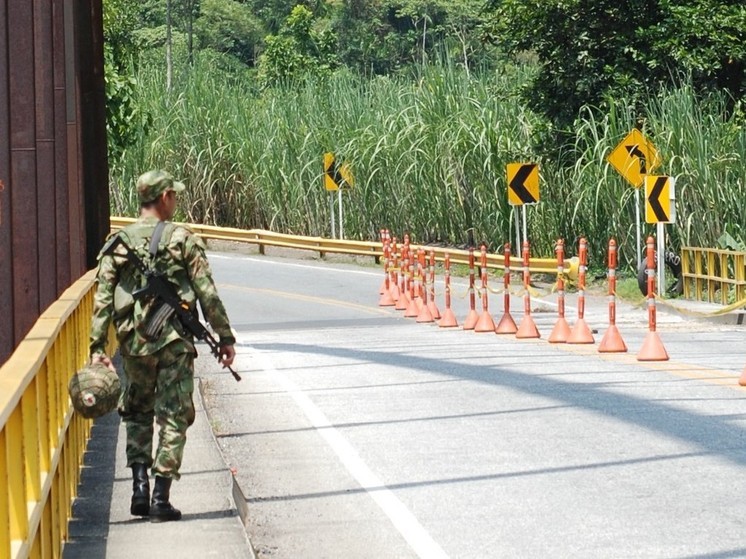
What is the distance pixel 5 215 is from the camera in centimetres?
1316

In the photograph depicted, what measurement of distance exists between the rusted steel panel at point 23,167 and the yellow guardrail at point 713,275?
13.5 metres

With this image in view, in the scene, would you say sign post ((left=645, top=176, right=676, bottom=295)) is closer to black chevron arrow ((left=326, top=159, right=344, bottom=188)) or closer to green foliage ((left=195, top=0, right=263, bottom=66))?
black chevron arrow ((left=326, top=159, right=344, bottom=188))

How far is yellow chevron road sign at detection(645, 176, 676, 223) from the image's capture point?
1025 inches

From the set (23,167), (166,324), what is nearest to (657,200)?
(23,167)

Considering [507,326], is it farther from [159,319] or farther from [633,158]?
[159,319]

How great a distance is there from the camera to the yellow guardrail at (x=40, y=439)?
4633 mm

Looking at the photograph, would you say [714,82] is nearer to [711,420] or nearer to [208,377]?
[208,377]

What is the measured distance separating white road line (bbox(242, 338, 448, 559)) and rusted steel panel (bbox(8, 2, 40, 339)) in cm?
247

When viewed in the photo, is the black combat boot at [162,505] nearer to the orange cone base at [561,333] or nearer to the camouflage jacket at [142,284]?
the camouflage jacket at [142,284]

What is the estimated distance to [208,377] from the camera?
16.3 m

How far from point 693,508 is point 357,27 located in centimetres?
7481

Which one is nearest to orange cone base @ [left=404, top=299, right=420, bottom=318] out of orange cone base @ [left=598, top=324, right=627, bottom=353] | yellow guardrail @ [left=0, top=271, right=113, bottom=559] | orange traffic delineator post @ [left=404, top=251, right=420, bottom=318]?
orange traffic delineator post @ [left=404, top=251, right=420, bottom=318]

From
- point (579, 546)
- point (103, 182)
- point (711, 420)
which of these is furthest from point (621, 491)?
point (103, 182)

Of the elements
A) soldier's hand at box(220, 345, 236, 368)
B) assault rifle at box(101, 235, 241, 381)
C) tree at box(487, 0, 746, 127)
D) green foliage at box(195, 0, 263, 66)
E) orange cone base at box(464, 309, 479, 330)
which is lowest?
orange cone base at box(464, 309, 479, 330)
